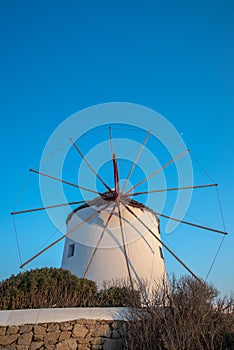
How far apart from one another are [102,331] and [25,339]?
50.8 inches

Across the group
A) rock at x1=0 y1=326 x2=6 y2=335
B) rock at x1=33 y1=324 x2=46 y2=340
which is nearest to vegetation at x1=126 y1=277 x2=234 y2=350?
rock at x1=33 y1=324 x2=46 y2=340

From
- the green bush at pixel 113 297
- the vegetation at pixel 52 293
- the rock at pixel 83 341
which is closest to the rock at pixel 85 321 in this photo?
the rock at pixel 83 341

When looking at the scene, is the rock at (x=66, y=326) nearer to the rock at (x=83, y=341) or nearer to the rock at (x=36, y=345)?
the rock at (x=83, y=341)

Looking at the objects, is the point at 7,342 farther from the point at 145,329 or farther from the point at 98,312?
the point at 145,329

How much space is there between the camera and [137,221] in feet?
37.7

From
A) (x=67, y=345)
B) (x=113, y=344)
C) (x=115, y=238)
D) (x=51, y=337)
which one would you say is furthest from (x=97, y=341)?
Result: (x=115, y=238)

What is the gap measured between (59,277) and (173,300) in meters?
3.18

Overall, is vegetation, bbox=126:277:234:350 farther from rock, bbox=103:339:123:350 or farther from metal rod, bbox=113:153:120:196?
metal rod, bbox=113:153:120:196

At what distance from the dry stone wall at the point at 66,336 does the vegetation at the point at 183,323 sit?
1.04 feet

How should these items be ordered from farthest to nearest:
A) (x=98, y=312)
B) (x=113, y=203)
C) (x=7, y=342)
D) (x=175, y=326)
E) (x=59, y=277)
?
(x=113, y=203), (x=59, y=277), (x=98, y=312), (x=7, y=342), (x=175, y=326)

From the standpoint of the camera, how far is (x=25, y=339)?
498 centimetres

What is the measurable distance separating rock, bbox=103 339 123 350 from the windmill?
15.4 ft

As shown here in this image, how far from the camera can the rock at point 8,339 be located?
16.3 feet

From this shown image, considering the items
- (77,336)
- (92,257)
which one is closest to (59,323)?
(77,336)
